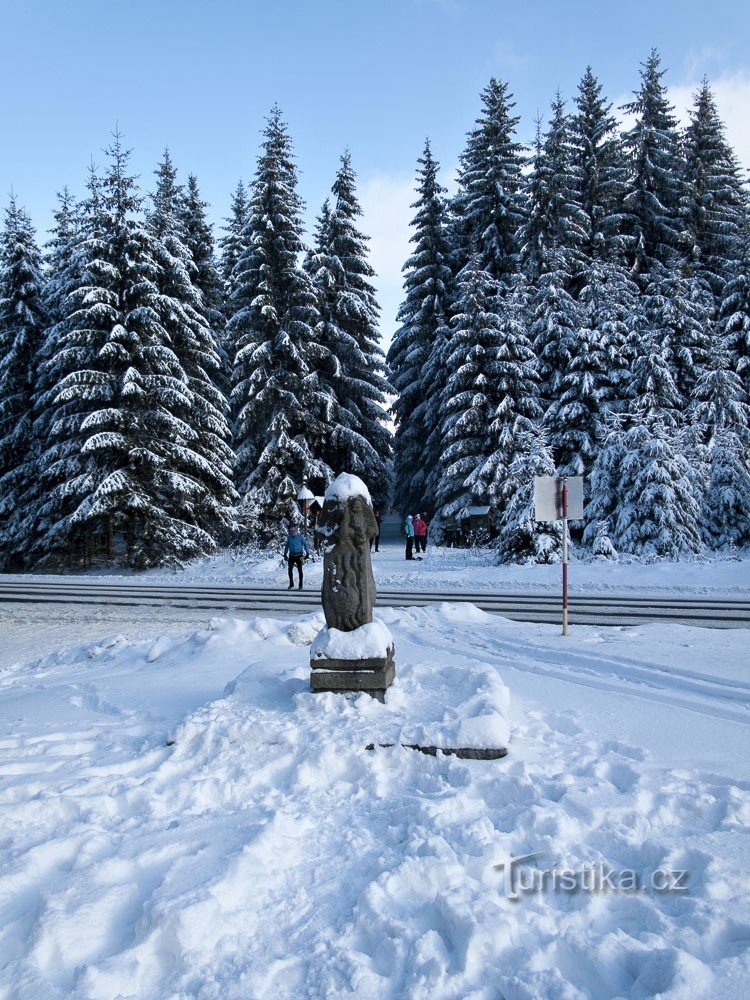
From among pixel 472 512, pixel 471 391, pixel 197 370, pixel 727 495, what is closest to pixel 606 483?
pixel 727 495

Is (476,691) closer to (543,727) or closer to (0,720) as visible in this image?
(543,727)

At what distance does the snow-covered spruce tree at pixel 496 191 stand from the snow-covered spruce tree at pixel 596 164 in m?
3.09

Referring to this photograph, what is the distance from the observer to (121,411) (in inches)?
866

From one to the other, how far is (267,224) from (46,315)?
34.8 feet

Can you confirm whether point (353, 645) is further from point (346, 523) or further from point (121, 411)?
point (121, 411)

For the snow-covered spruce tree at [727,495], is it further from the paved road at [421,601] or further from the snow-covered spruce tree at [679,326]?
the paved road at [421,601]

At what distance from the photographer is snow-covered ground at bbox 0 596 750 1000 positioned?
2.51 metres

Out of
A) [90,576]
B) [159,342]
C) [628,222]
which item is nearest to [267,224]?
[159,342]

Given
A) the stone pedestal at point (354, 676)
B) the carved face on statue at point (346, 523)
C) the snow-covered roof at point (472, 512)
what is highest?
the snow-covered roof at point (472, 512)

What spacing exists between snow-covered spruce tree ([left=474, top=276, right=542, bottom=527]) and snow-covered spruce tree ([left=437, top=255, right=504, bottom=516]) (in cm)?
12

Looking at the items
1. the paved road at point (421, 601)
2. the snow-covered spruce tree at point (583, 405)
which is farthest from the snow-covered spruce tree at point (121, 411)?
the snow-covered spruce tree at point (583, 405)

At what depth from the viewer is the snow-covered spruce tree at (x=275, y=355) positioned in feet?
80.8

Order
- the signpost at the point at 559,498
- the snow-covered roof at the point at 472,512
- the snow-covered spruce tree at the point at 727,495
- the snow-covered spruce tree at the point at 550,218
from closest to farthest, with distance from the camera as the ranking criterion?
1. the signpost at the point at 559,498
2. the snow-covered spruce tree at the point at 727,495
3. the snow-covered roof at the point at 472,512
4. the snow-covered spruce tree at the point at 550,218

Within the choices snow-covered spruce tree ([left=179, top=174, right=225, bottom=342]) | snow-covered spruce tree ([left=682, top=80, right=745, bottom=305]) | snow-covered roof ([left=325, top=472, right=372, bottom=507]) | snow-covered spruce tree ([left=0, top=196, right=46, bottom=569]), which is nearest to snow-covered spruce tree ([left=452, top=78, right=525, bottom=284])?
snow-covered spruce tree ([left=682, top=80, right=745, bottom=305])
